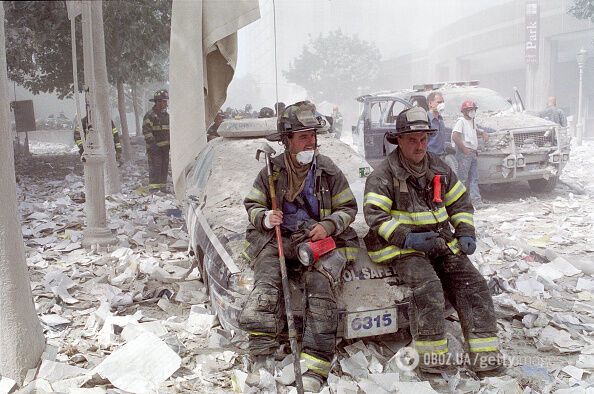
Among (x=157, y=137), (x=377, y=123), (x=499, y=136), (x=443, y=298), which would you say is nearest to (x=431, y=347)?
(x=443, y=298)

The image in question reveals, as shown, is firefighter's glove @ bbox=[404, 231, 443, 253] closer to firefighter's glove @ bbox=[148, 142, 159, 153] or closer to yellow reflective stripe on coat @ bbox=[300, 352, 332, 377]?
yellow reflective stripe on coat @ bbox=[300, 352, 332, 377]

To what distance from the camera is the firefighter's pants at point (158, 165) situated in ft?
34.2

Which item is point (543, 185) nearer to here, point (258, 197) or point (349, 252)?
point (349, 252)

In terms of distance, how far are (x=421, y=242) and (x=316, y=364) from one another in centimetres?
106

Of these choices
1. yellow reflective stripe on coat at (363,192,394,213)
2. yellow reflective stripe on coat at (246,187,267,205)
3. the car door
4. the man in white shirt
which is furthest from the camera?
the car door

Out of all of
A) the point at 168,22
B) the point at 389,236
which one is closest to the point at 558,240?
the point at 389,236

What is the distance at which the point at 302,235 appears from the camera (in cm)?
376

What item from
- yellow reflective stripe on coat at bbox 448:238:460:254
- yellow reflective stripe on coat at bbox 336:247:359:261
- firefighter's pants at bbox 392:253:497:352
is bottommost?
firefighter's pants at bbox 392:253:497:352

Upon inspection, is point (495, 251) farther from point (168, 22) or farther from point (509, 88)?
point (509, 88)

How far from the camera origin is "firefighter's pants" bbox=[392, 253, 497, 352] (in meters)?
3.56

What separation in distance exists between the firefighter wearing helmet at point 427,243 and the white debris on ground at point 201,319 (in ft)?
0.80

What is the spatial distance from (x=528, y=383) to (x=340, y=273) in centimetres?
137

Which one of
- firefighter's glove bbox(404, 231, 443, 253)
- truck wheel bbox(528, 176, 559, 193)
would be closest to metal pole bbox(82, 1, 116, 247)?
firefighter's glove bbox(404, 231, 443, 253)

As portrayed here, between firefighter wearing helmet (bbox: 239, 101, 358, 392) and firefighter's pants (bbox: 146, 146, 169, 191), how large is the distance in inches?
271
